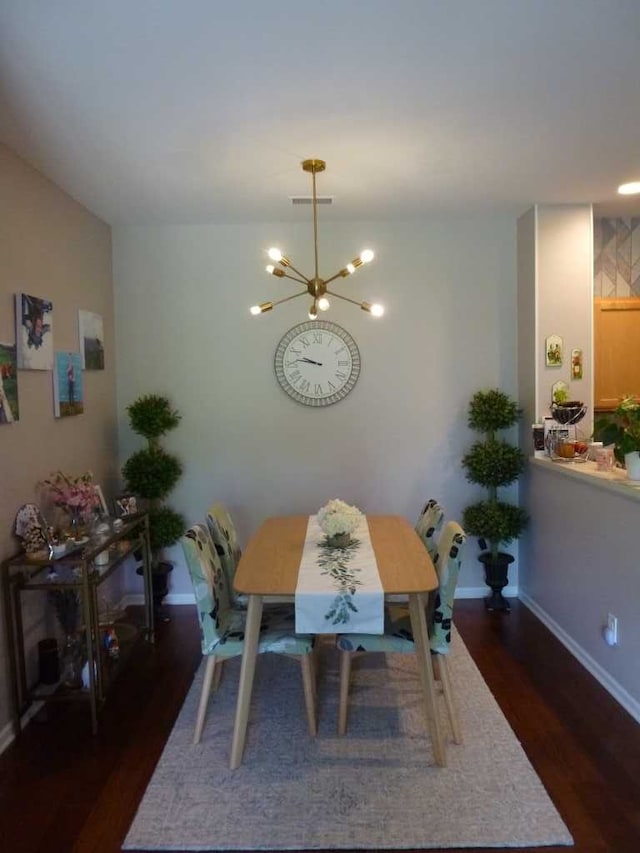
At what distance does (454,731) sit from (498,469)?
1.77 metres

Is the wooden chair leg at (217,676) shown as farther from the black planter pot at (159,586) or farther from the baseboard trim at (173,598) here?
the baseboard trim at (173,598)

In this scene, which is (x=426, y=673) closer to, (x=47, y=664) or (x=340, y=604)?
(x=340, y=604)

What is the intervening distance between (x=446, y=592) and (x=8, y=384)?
2160 millimetres

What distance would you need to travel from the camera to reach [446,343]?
393cm

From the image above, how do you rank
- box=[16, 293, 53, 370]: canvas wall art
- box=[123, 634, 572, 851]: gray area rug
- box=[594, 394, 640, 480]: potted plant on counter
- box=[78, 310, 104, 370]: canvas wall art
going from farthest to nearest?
box=[78, 310, 104, 370]: canvas wall art < box=[16, 293, 53, 370]: canvas wall art < box=[594, 394, 640, 480]: potted plant on counter < box=[123, 634, 572, 851]: gray area rug

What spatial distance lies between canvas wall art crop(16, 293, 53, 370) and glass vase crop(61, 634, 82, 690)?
139 cm

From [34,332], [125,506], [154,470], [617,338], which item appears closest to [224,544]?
[125,506]

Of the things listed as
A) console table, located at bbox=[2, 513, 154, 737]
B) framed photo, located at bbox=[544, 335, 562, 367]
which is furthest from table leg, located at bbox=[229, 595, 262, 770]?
framed photo, located at bbox=[544, 335, 562, 367]

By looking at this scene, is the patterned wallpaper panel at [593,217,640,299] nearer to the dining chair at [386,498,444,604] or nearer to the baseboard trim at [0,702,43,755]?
the dining chair at [386,498,444,604]

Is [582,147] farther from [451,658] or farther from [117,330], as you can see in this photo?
[117,330]

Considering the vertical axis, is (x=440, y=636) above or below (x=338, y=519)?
below

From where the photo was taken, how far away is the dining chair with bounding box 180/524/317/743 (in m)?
2.31

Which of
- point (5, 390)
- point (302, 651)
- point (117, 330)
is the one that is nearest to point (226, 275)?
point (117, 330)

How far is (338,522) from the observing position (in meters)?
2.63
